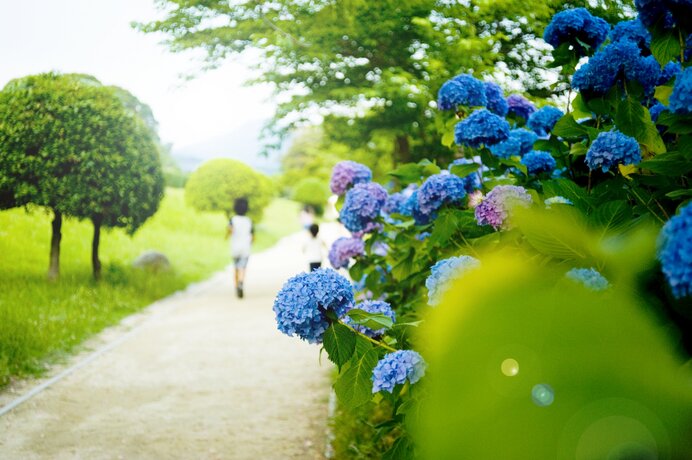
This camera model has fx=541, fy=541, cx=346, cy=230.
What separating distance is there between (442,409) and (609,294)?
1.39 feet

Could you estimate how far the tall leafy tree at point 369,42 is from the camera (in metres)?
4.40

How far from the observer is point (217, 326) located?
6.97 meters

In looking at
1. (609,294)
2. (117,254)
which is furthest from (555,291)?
(117,254)

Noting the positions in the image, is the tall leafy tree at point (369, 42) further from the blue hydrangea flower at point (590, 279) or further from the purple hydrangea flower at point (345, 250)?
the blue hydrangea flower at point (590, 279)

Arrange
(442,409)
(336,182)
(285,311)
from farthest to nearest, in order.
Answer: (336,182) → (285,311) → (442,409)

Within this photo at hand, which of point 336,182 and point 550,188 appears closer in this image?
point 550,188

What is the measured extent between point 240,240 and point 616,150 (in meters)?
7.57

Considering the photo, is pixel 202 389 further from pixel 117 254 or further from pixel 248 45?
pixel 248 45

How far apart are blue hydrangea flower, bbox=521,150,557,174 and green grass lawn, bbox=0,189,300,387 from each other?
141 inches

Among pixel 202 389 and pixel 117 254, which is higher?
pixel 117 254

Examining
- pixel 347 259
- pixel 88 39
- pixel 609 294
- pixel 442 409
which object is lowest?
pixel 347 259

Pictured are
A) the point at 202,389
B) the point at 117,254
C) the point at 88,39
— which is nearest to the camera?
the point at 88,39

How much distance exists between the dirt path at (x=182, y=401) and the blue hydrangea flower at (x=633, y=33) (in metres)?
2.89

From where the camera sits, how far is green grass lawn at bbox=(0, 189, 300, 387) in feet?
12.9
